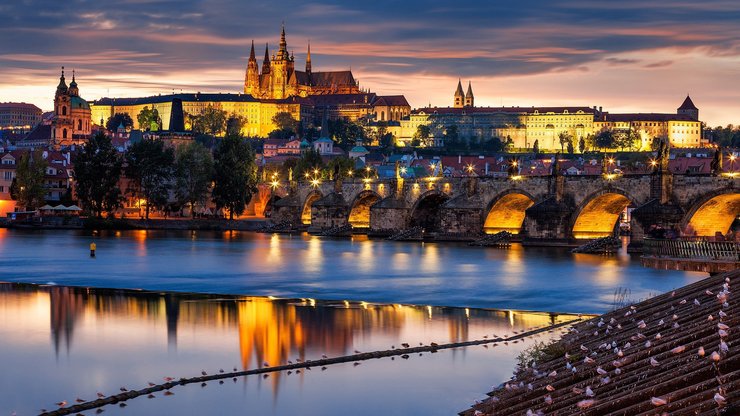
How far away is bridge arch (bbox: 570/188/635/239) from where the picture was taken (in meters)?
61.6

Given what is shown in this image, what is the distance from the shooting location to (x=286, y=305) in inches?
1316

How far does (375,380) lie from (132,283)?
21648 mm

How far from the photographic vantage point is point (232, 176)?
87500mm

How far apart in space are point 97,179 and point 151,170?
5.61m

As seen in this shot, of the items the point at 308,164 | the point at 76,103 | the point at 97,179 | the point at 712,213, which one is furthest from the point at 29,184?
the point at 76,103

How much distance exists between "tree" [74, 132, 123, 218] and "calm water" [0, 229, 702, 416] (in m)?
28.9

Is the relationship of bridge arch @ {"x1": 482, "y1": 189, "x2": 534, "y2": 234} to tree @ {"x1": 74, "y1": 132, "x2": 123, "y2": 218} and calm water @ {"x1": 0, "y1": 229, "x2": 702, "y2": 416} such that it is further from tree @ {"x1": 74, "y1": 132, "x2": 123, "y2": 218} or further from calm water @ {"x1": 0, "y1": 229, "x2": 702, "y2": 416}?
tree @ {"x1": 74, "y1": 132, "x2": 123, "y2": 218}

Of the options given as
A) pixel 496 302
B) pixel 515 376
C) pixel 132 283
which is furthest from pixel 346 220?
pixel 515 376

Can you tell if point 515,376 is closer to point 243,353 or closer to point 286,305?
point 243,353

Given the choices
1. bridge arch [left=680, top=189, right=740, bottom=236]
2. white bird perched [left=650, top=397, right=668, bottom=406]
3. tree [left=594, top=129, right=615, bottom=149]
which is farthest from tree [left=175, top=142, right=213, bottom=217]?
tree [left=594, top=129, right=615, bottom=149]

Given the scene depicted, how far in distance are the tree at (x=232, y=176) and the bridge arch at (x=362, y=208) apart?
31.8 feet

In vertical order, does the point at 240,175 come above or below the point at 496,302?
above

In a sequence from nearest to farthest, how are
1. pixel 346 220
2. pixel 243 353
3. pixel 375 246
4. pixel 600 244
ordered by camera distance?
pixel 243 353 → pixel 600 244 → pixel 375 246 → pixel 346 220

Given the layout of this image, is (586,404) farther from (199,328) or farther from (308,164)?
(308,164)
